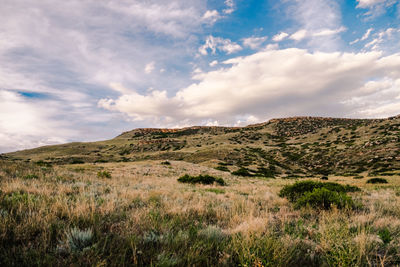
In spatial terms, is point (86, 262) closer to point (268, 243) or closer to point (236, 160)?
point (268, 243)

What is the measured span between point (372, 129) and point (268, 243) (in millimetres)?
75972

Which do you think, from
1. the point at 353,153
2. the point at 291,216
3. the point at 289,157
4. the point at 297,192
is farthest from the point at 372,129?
the point at 291,216

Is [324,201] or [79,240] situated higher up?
[79,240]

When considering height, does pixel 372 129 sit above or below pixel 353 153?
above

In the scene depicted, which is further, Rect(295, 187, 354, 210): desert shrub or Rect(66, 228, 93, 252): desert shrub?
Rect(295, 187, 354, 210): desert shrub

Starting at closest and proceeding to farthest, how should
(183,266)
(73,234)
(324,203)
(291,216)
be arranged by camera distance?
(183,266)
(73,234)
(291,216)
(324,203)

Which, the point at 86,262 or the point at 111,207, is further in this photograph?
the point at 111,207

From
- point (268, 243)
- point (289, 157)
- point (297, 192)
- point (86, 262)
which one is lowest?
point (289, 157)

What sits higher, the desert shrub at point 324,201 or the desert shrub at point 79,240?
the desert shrub at point 79,240

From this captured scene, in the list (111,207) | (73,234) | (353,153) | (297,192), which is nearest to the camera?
(73,234)

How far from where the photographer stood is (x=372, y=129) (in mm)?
56250

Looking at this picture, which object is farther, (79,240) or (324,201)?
(324,201)

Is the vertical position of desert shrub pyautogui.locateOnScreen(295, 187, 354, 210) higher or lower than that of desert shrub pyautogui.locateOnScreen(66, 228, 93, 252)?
lower

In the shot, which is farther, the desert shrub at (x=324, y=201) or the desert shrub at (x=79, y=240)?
the desert shrub at (x=324, y=201)
